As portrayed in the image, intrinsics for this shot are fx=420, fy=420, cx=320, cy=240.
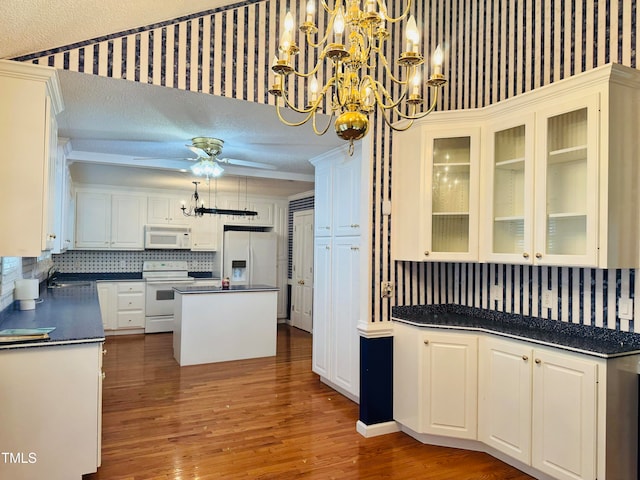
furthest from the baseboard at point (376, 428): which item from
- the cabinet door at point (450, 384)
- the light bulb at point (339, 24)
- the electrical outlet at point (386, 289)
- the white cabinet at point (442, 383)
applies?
the light bulb at point (339, 24)

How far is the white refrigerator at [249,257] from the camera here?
7168mm

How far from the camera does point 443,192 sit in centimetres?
309

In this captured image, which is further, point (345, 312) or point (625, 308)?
point (345, 312)

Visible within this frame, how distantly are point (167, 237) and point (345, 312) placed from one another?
4.29 m

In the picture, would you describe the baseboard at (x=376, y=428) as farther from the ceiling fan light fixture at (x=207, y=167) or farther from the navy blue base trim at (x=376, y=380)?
the ceiling fan light fixture at (x=207, y=167)

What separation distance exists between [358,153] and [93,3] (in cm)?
220

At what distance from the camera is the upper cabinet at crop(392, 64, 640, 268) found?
2.28 meters

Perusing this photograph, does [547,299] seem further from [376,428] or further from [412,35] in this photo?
[412,35]

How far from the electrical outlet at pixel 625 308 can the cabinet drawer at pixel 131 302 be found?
628cm

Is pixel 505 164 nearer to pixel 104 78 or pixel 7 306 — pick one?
pixel 104 78

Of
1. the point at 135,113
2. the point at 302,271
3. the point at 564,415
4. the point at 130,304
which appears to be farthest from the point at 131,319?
the point at 564,415

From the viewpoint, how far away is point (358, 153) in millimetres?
3668

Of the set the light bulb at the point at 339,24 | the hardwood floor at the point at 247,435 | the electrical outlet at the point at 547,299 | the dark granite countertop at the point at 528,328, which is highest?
the light bulb at the point at 339,24

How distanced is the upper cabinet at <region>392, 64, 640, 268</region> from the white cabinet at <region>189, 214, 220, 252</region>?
489cm
